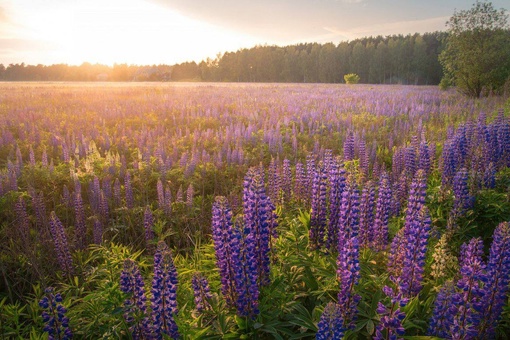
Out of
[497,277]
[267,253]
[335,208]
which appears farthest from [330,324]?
[335,208]

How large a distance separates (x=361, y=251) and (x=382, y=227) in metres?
0.38

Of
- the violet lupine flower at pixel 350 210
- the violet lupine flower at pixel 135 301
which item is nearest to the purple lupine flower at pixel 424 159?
the violet lupine flower at pixel 350 210

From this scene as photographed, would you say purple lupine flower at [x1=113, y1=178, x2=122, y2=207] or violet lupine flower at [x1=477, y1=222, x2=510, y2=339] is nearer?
violet lupine flower at [x1=477, y1=222, x2=510, y2=339]

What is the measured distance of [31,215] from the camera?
18.3ft

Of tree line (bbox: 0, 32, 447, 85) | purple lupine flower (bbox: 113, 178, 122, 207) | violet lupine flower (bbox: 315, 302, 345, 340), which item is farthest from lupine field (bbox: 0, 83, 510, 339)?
tree line (bbox: 0, 32, 447, 85)

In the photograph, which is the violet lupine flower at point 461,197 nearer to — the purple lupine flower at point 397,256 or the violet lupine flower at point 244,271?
the purple lupine flower at point 397,256

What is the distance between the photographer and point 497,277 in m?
2.37

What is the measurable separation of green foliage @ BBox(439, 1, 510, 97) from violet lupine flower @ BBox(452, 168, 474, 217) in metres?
22.6

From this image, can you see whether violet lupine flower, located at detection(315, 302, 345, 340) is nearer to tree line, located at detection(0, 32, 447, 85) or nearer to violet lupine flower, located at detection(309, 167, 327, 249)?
violet lupine flower, located at detection(309, 167, 327, 249)

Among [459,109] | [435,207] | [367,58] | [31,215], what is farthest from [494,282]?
[367,58]

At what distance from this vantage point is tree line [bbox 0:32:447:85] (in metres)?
86.2

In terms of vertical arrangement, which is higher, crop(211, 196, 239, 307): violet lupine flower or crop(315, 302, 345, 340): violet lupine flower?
crop(211, 196, 239, 307): violet lupine flower

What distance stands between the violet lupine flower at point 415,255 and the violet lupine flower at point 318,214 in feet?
3.17

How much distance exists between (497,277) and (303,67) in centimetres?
10154
